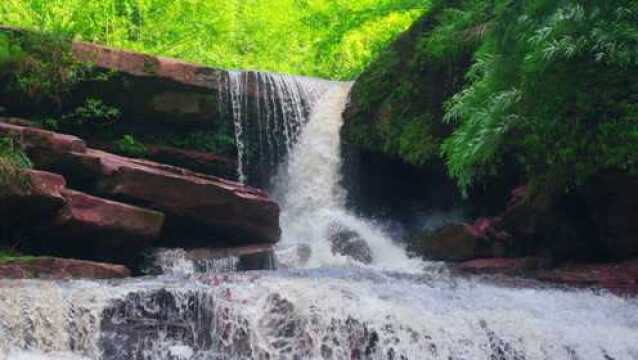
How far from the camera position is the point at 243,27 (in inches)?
1216

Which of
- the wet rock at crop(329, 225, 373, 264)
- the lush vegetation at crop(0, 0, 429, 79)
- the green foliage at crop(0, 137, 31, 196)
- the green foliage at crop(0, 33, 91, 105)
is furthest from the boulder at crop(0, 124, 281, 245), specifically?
the lush vegetation at crop(0, 0, 429, 79)

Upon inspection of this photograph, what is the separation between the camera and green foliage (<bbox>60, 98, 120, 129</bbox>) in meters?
15.7

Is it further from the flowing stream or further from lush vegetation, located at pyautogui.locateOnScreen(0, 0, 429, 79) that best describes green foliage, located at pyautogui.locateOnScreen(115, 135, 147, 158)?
the flowing stream

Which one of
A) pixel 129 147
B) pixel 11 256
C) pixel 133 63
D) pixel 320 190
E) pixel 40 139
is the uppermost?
pixel 133 63

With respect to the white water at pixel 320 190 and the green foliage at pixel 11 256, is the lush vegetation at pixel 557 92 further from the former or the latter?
the green foliage at pixel 11 256

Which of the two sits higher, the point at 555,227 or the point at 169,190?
the point at 169,190

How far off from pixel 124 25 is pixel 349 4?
9.42 metres

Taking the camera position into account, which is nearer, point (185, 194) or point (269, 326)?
point (269, 326)

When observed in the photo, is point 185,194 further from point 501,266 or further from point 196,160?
point 501,266

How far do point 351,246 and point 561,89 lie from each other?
19.9 ft

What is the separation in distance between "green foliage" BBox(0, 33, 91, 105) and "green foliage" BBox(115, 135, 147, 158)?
1437mm

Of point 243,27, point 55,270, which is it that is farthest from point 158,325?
point 243,27

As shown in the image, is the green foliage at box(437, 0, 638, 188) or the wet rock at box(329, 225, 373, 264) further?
the wet rock at box(329, 225, 373, 264)

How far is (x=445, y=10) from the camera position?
15.7m
